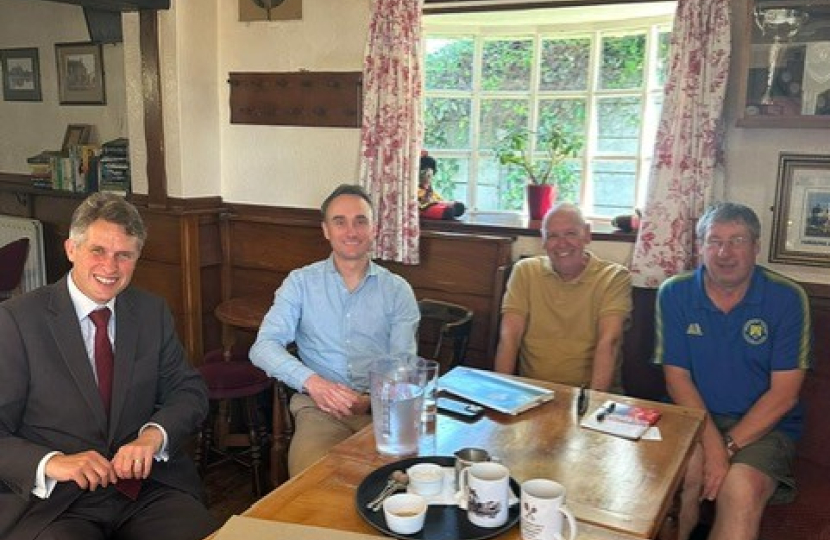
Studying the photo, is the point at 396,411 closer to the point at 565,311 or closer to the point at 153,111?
the point at 565,311

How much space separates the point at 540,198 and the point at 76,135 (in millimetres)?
2847

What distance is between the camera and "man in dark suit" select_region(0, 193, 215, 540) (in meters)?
1.59

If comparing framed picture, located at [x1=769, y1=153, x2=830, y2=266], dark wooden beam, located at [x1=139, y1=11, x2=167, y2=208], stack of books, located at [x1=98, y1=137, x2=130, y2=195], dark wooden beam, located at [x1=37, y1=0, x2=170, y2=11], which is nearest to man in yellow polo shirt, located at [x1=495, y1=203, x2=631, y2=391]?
framed picture, located at [x1=769, y1=153, x2=830, y2=266]

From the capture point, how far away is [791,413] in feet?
7.56

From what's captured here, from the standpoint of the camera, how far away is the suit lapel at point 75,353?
1678 mm

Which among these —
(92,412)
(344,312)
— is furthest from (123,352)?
(344,312)

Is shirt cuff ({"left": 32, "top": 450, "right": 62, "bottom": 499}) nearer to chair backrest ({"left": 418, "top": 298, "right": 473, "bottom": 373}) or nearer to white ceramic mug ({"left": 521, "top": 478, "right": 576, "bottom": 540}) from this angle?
white ceramic mug ({"left": 521, "top": 478, "right": 576, "bottom": 540})

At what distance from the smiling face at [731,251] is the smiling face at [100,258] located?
1.69m

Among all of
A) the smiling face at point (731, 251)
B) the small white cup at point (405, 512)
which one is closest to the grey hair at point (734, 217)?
the smiling face at point (731, 251)

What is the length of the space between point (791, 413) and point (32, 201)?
428 cm

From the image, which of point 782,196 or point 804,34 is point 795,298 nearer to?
point 782,196

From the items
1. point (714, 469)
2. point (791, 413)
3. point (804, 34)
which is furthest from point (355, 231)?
point (804, 34)

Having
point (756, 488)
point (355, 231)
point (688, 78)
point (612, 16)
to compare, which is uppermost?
point (612, 16)

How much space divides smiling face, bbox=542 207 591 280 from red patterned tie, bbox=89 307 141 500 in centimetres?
147
